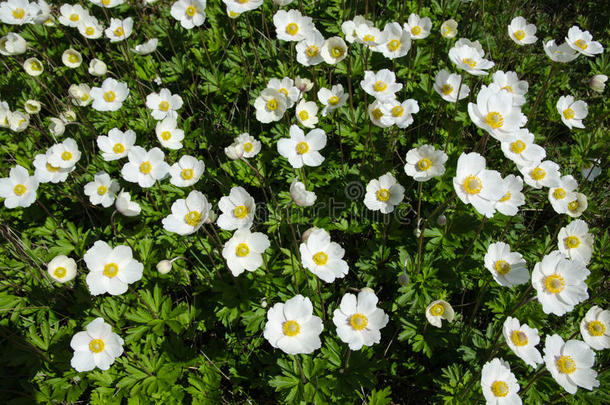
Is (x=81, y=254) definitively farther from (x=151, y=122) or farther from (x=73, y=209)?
(x=151, y=122)

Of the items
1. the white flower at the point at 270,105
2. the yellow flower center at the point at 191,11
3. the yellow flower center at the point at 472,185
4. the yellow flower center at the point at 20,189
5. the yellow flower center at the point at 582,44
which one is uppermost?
the yellow flower center at the point at 582,44

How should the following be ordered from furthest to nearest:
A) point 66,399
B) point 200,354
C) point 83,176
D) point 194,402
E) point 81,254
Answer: point 83,176
point 81,254
point 200,354
point 66,399
point 194,402

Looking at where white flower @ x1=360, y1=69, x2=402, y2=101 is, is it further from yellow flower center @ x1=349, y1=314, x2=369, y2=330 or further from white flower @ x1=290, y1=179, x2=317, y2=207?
yellow flower center @ x1=349, y1=314, x2=369, y2=330

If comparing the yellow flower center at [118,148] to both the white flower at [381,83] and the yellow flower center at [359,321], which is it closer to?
the white flower at [381,83]

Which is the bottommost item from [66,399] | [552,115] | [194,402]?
[66,399]

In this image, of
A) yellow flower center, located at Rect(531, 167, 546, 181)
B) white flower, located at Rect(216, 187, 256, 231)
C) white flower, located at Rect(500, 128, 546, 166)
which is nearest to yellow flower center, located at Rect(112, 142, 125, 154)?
white flower, located at Rect(216, 187, 256, 231)

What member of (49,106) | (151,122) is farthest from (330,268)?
(49,106)

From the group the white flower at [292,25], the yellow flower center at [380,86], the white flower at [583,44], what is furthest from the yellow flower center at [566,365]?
the white flower at [292,25]
